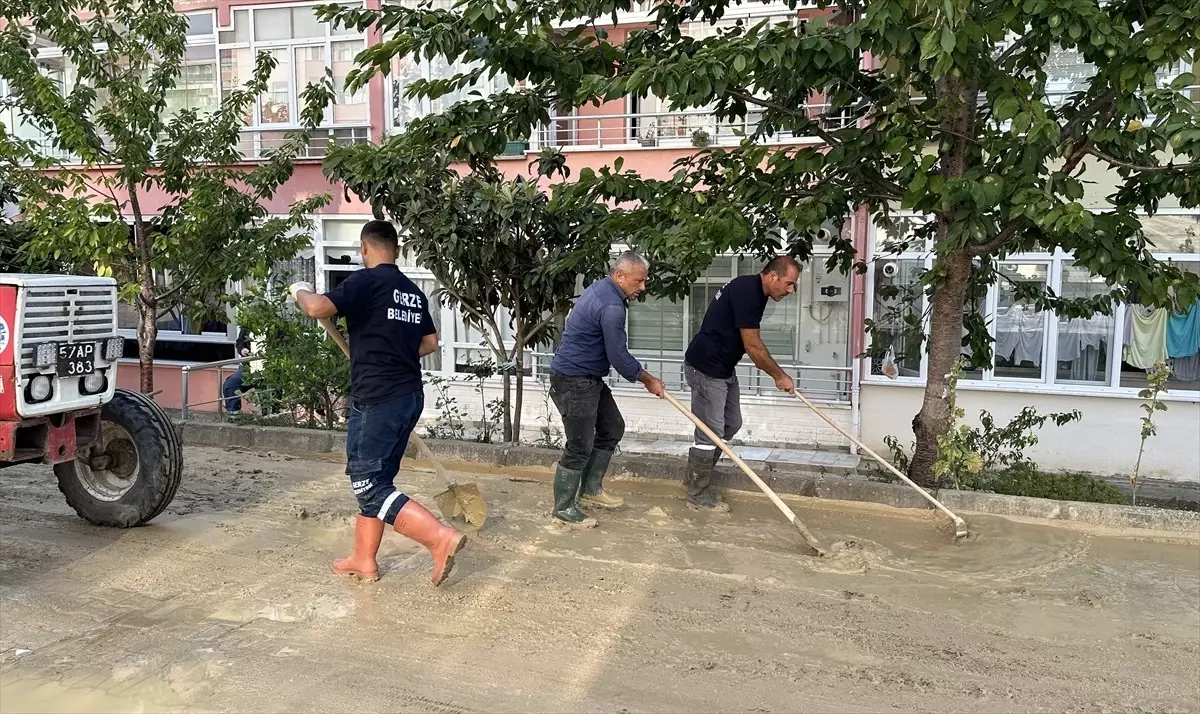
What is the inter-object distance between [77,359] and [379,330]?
2.06 meters

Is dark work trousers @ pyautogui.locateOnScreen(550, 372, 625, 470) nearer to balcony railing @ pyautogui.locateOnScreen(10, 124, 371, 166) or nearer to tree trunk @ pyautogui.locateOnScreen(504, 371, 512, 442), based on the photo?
tree trunk @ pyautogui.locateOnScreen(504, 371, 512, 442)

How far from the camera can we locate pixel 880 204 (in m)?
7.07

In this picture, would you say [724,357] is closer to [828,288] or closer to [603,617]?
[603,617]

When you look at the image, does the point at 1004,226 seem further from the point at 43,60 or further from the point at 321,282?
the point at 43,60

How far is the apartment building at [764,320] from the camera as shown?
1072 centimetres

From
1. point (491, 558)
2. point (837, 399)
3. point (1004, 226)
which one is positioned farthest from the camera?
point (837, 399)

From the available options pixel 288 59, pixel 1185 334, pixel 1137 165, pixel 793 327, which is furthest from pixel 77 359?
pixel 1185 334

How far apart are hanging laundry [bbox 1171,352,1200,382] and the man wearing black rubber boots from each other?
21.5 feet

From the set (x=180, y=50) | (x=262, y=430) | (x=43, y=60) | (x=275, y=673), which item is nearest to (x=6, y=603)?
(x=275, y=673)

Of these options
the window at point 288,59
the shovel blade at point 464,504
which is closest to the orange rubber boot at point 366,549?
the shovel blade at point 464,504

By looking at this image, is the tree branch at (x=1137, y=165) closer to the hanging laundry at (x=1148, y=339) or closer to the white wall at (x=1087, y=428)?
the white wall at (x=1087, y=428)

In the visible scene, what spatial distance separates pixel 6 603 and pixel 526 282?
4363 mm

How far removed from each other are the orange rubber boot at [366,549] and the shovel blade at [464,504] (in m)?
1.03

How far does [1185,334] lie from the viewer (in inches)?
410
